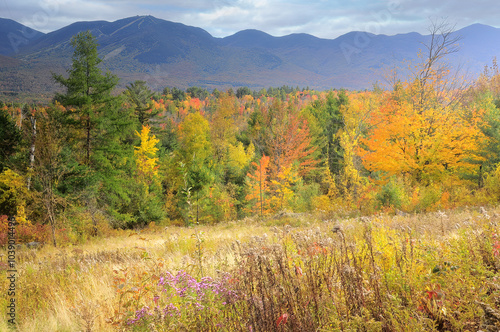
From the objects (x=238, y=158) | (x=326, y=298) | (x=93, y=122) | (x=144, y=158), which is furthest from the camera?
(x=238, y=158)

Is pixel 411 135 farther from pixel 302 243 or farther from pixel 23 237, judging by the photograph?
pixel 23 237

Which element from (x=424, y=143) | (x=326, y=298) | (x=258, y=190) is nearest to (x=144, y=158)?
(x=258, y=190)

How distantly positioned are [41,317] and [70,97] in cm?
1840

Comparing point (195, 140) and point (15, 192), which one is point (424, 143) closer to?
point (195, 140)

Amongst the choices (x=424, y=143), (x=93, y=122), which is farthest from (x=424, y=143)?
(x=93, y=122)

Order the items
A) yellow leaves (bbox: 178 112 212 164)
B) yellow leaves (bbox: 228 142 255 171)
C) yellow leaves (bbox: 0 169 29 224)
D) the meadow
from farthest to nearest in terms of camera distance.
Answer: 1. yellow leaves (bbox: 228 142 255 171)
2. yellow leaves (bbox: 178 112 212 164)
3. yellow leaves (bbox: 0 169 29 224)
4. the meadow

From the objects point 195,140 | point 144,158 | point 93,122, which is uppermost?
point 93,122

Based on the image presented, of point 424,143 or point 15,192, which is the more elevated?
point 424,143

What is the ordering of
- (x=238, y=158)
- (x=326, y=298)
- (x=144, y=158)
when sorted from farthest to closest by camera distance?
(x=238, y=158) < (x=144, y=158) < (x=326, y=298)

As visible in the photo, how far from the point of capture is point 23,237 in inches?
693

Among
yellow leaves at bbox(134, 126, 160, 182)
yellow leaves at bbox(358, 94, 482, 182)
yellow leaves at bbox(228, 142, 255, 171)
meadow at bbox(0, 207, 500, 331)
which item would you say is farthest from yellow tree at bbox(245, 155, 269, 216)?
meadow at bbox(0, 207, 500, 331)

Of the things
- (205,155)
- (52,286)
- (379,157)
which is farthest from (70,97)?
(379,157)

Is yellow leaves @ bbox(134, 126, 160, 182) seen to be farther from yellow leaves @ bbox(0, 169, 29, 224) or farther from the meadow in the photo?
the meadow

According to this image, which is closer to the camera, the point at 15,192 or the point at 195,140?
the point at 15,192
